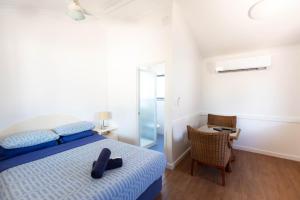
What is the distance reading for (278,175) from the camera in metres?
2.46

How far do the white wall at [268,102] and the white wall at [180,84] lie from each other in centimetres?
→ 80

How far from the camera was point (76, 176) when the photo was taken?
1.48m

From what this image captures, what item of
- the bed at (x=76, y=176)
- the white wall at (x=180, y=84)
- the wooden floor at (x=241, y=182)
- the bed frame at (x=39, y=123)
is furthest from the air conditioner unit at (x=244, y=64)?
the bed frame at (x=39, y=123)

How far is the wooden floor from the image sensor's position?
201 cm

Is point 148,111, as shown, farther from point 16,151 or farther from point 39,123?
point 16,151

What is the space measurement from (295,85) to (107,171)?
378 centimetres

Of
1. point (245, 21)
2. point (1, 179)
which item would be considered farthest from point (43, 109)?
point (245, 21)

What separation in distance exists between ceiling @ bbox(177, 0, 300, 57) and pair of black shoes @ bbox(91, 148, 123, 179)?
2.76 metres

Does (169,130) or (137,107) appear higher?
(137,107)

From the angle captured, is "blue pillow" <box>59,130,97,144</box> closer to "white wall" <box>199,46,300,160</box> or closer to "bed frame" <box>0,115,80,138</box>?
"bed frame" <box>0,115,80,138</box>

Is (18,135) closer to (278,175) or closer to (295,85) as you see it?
(278,175)

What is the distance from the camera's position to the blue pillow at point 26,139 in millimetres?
1935

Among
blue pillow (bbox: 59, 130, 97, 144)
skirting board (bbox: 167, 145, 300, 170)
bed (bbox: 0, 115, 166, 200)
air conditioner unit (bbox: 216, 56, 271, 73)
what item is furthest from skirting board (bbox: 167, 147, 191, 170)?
air conditioner unit (bbox: 216, 56, 271, 73)

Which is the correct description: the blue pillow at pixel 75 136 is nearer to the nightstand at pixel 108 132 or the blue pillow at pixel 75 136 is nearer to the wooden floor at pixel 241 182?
the nightstand at pixel 108 132
